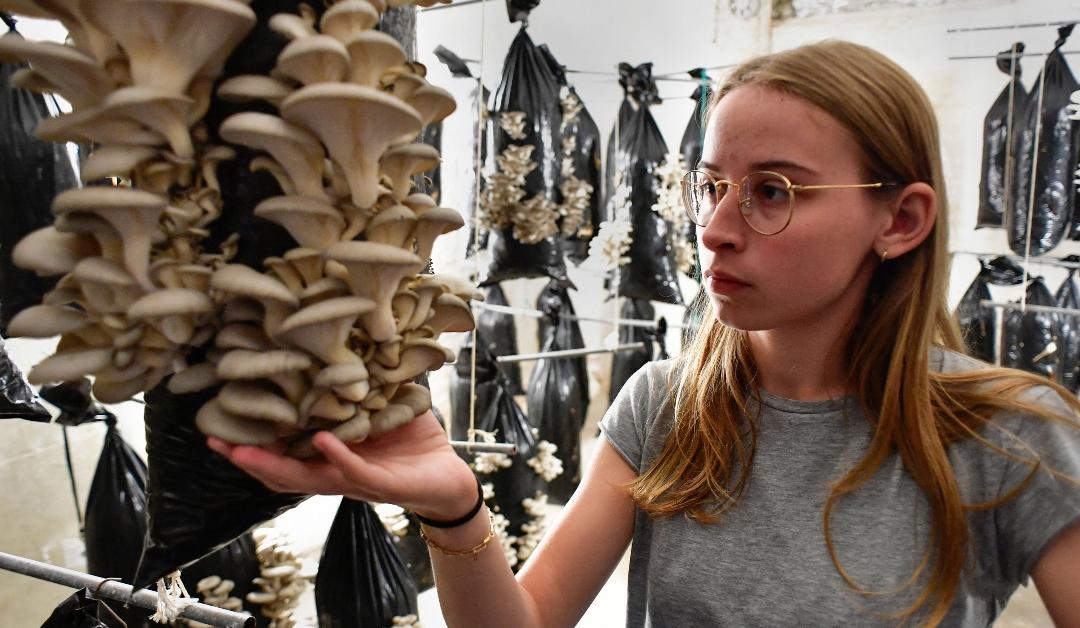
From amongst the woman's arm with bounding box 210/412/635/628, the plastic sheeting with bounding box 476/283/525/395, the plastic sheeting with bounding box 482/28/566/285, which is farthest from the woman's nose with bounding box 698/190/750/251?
the plastic sheeting with bounding box 476/283/525/395

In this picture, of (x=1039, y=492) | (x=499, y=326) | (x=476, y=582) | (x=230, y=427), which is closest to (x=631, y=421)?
(x=476, y=582)

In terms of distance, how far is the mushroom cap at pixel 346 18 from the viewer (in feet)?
1.67

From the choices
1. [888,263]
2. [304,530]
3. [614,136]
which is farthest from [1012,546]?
[614,136]

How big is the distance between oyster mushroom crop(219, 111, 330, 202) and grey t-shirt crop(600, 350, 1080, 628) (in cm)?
78

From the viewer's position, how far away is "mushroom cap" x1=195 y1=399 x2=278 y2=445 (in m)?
0.53

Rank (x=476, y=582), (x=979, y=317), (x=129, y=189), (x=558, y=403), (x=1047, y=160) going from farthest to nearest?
1. (x=979, y=317)
2. (x=1047, y=160)
3. (x=558, y=403)
4. (x=476, y=582)
5. (x=129, y=189)

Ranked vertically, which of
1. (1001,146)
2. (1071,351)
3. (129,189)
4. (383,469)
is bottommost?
(1071,351)

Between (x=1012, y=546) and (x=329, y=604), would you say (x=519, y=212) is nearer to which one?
(x=329, y=604)

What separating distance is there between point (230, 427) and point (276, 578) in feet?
3.06

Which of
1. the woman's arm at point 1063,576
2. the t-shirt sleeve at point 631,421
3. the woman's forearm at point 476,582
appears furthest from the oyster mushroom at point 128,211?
the woman's arm at point 1063,576

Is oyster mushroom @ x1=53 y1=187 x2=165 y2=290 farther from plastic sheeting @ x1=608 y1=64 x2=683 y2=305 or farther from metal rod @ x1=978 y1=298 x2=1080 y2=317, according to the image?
metal rod @ x1=978 y1=298 x2=1080 y2=317

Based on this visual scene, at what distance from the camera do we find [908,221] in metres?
1.01

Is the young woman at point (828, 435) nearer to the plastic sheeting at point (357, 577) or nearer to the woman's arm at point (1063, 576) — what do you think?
the woman's arm at point (1063, 576)

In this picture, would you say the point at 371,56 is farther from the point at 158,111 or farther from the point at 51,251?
the point at 51,251
